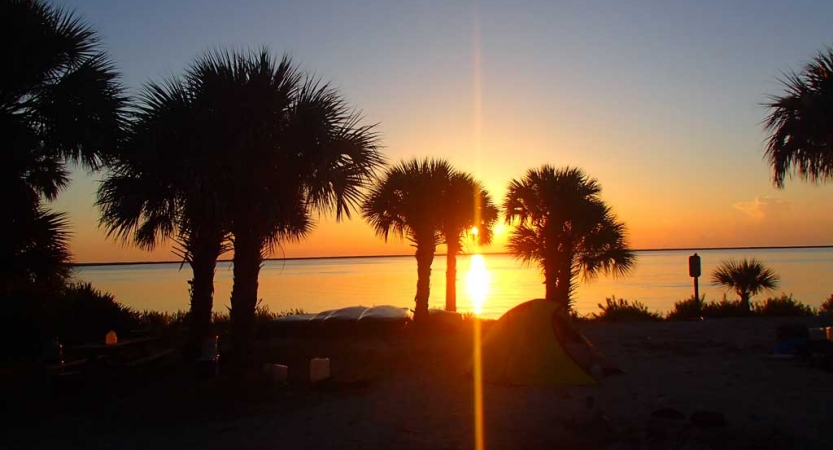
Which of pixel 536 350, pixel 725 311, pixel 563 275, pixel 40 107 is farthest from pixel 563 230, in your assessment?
pixel 40 107

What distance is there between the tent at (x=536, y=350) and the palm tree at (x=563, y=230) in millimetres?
11433

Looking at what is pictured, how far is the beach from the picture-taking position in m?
7.09

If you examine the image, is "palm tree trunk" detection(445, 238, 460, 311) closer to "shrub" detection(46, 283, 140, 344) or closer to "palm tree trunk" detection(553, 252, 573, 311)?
"palm tree trunk" detection(553, 252, 573, 311)

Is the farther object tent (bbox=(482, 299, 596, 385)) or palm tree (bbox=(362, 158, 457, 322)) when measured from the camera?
palm tree (bbox=(362, 158, 457, 322))

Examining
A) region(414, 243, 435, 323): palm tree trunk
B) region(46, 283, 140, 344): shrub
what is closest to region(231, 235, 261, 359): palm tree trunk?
region(46, 283, 140, 344): shrub

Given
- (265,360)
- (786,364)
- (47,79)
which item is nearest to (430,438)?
(265,360)

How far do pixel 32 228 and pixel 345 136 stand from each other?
279 inches

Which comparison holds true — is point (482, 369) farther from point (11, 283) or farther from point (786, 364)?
point (11, 283)

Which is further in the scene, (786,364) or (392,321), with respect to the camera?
(392,321)

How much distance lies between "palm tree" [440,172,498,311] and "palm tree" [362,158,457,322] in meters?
0.32

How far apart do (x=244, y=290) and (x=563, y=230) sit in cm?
1388

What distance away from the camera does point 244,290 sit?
40.9ft

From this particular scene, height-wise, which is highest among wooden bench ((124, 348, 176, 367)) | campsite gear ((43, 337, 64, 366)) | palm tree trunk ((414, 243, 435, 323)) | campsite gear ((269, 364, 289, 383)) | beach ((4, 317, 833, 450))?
palm tree trunk ((414, 243, 435, 323))

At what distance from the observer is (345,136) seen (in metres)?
12.8
